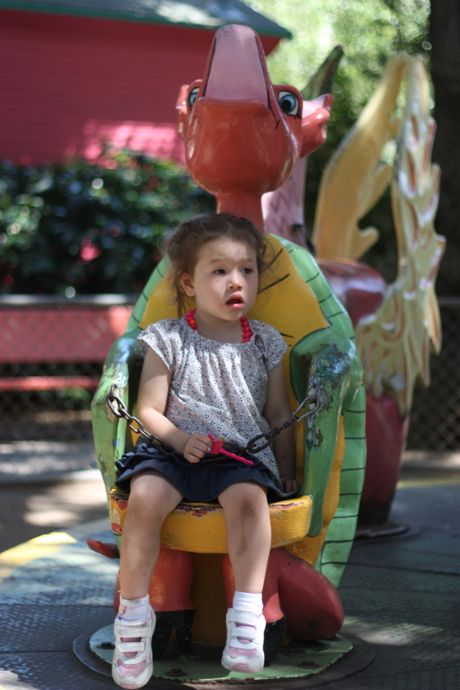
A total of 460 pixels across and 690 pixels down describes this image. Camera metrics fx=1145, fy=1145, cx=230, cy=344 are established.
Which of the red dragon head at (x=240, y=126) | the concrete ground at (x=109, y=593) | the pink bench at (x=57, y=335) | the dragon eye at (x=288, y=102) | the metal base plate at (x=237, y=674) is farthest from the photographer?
the pink bench at (x=57, y=335)

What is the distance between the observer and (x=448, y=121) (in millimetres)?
8047

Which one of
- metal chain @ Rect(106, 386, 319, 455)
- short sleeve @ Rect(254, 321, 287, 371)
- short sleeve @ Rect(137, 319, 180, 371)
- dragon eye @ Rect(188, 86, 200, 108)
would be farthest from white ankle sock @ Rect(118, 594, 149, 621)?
dragon eye @ Rect(188, 86, 200, 108)

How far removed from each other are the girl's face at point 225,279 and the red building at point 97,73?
25.7 feet

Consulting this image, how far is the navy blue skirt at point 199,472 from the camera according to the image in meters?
3.22

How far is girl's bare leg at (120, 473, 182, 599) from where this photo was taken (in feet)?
10.3

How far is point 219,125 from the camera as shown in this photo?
3826 millimetres

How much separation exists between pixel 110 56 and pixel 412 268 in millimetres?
6848

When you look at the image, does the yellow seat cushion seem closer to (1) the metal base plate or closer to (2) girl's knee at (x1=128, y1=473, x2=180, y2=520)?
(2) girl's knee at (x1=128, y1=473, x2=180, y2=520)

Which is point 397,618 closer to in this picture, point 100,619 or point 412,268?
point 100,619

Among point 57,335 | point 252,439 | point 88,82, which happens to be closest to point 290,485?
point 252,439

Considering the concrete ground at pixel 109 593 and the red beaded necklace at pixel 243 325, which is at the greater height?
the red beaded necklace at pixel 243 325

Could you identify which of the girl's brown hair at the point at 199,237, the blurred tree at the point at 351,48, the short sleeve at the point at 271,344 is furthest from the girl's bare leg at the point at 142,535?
the blurred tree at the point at 351,48

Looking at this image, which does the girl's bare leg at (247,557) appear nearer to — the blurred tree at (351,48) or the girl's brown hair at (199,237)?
the girl's brown hair at (199,237)

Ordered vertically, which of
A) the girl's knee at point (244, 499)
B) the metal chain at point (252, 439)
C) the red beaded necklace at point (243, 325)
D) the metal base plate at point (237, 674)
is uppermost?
the red beaded necklace at point (243, 325)
